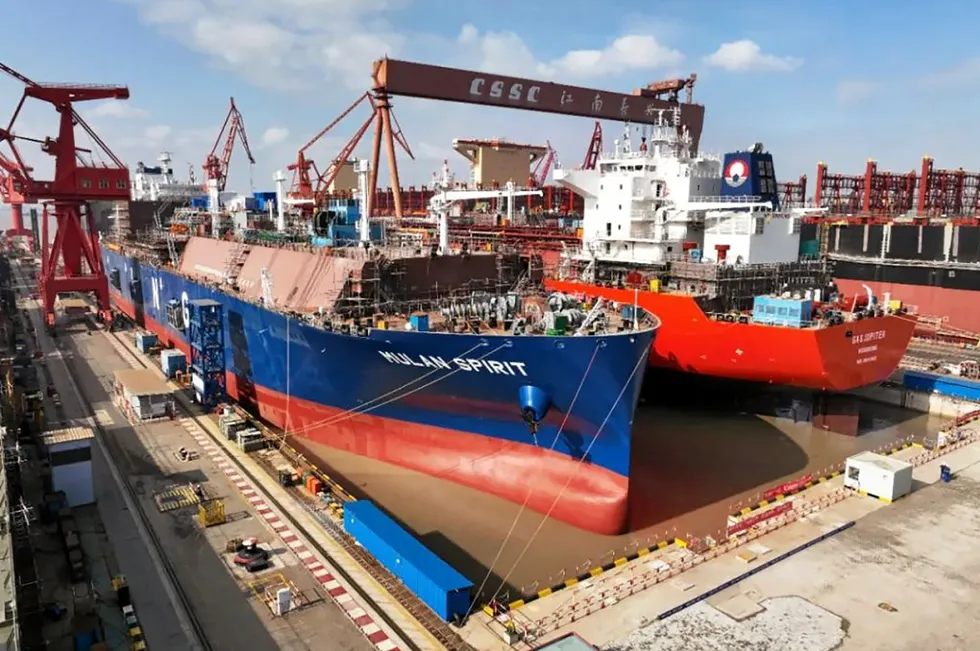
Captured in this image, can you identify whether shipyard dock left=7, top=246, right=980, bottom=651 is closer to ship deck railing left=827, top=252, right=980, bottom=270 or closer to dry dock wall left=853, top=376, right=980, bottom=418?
dry dock wall left=853, top=376, right=980, bottom=418

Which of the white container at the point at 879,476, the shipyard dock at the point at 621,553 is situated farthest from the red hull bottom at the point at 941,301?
the white container at the point at 879,476

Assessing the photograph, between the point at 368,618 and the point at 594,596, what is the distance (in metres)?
3.39

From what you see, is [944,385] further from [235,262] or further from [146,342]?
[146,342]

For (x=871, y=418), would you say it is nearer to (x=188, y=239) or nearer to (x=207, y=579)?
(x=207, y=579)

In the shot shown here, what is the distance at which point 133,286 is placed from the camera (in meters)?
32.3

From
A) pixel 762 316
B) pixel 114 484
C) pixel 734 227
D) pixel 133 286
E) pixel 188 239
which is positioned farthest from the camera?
pixel 133 286

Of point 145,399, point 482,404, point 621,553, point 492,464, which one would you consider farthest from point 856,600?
point 145,399

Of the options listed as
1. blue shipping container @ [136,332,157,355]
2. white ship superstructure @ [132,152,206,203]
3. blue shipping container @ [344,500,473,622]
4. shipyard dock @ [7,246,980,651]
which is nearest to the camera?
shipyard dock @ [7,246,980,651]

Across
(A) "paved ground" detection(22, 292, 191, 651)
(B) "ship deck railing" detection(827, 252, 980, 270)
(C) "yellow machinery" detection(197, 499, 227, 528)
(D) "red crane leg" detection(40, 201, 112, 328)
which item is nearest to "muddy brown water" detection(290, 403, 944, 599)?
(C) "yellow machinery" detection(197, 499, 227, 528)

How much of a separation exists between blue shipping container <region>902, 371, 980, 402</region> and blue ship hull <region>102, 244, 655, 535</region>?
14645 millimetres

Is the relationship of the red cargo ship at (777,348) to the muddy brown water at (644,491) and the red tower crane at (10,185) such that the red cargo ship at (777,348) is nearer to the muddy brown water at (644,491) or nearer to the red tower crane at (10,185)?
the muddy brown water at (644,491)

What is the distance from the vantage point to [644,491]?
14328 millimetres

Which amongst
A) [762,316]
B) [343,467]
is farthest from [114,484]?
[762,316]

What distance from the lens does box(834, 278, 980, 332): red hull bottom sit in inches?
1058
